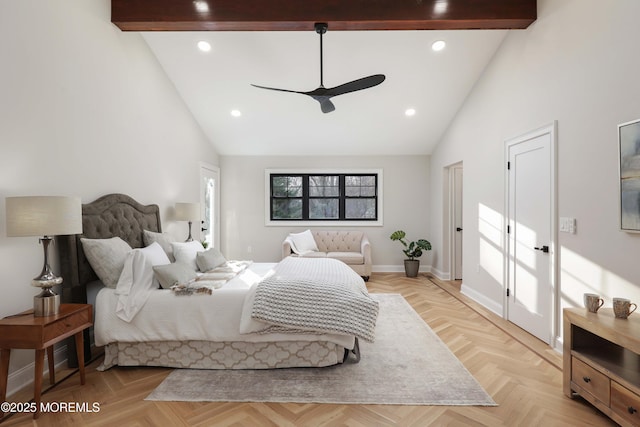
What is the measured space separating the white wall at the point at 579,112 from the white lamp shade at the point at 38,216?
3841 mm

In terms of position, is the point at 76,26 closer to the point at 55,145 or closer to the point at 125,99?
the point at 125,99

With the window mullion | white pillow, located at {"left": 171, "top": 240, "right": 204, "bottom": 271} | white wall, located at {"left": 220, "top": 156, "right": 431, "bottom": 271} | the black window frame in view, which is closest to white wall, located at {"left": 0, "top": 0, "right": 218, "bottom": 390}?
white pillow, located at {"left": 171, "top": 240, "right": 204, "bottom": 271}

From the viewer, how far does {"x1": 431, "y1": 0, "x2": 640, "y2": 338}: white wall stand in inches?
92.0

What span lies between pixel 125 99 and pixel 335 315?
3.19 m

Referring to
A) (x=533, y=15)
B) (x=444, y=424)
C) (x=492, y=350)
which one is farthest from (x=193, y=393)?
(x=533, y=15)

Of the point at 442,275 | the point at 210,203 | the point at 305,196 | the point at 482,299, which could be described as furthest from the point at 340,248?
the point at 482,299

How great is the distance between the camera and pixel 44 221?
2107mm

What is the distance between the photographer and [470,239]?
187 inches

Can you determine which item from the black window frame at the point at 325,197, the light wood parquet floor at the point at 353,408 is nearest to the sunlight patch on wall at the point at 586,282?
the light wood parquet floor at the point at 353,408

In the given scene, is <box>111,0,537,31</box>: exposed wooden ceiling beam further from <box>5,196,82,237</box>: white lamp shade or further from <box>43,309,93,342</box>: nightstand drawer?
<box>43,309,93,342</box>: nightstand drawer

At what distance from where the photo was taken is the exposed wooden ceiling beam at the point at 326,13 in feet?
10.6

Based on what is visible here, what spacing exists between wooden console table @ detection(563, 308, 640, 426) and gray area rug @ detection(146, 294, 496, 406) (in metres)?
0.59

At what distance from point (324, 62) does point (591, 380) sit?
4061mm

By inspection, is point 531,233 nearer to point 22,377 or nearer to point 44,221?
point 44,221
